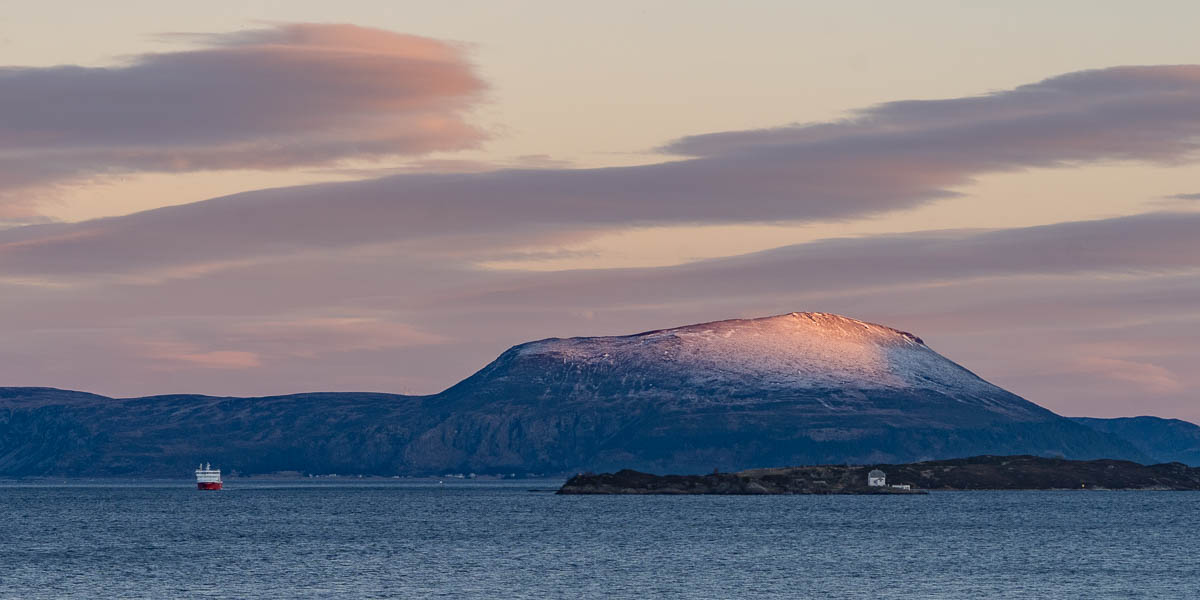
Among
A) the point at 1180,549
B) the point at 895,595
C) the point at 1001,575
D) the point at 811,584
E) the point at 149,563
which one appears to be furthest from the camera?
the point at 1180,549

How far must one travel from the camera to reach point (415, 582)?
137625 millimetres

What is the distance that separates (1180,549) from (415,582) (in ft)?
311

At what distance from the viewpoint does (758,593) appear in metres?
130

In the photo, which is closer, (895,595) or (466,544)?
(895,595)

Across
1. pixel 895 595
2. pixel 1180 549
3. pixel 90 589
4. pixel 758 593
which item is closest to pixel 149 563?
pixel 90 589

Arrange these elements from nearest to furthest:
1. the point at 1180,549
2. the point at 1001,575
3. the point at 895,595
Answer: the point at 895,595 < the point at 1001,575 < the point at 1180,549

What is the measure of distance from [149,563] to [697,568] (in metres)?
53.8

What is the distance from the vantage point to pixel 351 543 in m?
198

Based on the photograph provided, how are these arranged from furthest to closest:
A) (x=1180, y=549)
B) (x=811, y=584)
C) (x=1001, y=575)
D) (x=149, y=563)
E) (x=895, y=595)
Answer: (x=1180, y=549)
(x=149, y=563)
(x=1001, y=575)
(x=811, y=584)
(x=895, y=595)

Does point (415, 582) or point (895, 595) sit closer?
point (895, 595)

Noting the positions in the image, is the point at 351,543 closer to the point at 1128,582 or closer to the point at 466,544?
the point at 466,544

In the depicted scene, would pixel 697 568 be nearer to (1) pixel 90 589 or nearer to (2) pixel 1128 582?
(2) pixel 1128 582

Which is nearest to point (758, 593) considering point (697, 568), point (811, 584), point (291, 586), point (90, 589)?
point (811, 584)

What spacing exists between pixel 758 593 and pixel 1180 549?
78627mm
